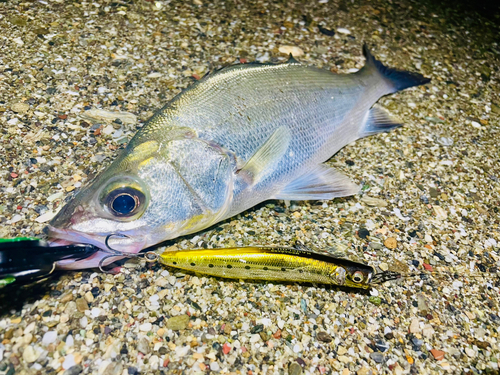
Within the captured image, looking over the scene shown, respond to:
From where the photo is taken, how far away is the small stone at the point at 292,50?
12.7 feet

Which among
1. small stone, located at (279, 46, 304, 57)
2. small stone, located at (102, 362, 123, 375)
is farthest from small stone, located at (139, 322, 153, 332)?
small stone, located at (279, 46, 304, 57)

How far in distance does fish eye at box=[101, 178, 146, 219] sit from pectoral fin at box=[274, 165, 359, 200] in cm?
90

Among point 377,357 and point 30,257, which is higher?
point 30,257

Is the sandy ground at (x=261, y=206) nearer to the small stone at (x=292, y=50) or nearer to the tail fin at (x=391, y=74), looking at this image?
the small stone at (x=292, y=50)

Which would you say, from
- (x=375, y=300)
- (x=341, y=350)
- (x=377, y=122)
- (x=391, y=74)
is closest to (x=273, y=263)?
(x=341, y=350)

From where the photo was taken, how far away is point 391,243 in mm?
2686

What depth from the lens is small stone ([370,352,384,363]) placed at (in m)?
2.17

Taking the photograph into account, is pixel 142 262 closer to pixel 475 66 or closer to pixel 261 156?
pixel 261 156

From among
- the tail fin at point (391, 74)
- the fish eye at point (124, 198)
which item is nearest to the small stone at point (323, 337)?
the fish eye at point (124, 198)

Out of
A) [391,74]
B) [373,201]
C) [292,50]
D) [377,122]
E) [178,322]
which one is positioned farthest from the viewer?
[292,50]

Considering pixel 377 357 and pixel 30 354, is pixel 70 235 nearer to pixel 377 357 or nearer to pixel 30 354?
pixel 30 354

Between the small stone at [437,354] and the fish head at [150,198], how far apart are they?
4.58 feet

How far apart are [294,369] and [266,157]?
1.16 metres

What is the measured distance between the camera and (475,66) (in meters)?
4.20
